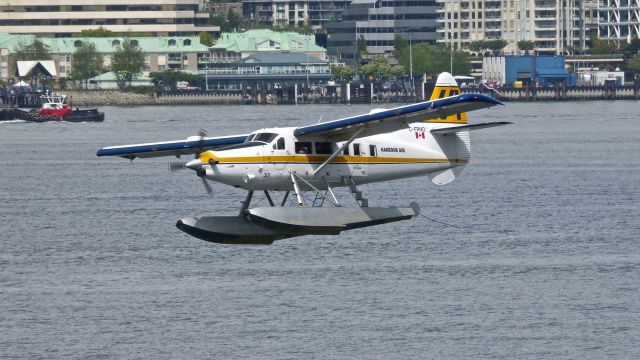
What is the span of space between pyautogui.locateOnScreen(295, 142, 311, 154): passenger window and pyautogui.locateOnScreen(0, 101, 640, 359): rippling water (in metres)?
4.99

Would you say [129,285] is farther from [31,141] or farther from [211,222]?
[31,141]

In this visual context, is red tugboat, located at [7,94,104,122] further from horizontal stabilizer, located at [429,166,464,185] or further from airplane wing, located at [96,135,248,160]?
horizontal stabilizer, located at [429,166,464,185]

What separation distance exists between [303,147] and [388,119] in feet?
7.67

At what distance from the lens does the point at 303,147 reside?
1674 inches

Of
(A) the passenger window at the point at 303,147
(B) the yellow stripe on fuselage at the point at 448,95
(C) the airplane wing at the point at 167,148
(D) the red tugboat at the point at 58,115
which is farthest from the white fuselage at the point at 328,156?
(D) the red tugboat at the point at 58,115

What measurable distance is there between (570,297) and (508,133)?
88.4 m

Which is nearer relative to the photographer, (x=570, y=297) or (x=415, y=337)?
(x=415, y=337)

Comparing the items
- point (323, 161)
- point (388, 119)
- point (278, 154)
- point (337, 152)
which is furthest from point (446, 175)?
point (278, 154)

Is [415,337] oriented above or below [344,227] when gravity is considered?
below

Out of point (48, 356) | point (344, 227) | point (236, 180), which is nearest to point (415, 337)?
point (344, 227)

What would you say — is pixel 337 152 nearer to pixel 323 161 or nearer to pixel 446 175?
pixel 323 161

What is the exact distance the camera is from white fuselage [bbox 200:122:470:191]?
4122cm

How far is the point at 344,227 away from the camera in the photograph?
41625mm

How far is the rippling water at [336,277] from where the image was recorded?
4300 cm
